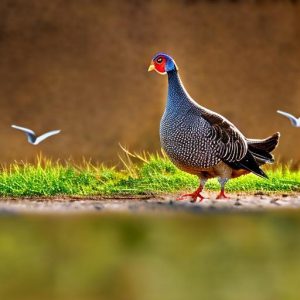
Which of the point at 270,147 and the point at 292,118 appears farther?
the point at 292,118

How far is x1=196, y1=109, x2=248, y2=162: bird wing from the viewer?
4.72m

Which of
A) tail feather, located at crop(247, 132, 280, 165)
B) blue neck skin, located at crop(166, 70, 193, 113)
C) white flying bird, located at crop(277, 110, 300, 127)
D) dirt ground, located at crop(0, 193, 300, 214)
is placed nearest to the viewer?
dirt ground, located at crop(0, 193, 300, 214)

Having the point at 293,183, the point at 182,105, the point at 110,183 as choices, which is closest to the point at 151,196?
the point at 110,183

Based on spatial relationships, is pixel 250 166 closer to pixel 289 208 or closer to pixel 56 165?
pixel 289 208

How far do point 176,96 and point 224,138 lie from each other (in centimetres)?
37

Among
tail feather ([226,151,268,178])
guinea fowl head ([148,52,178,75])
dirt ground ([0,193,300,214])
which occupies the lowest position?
dirt ground ([0,193,300,214])

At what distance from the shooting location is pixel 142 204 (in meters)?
4.79

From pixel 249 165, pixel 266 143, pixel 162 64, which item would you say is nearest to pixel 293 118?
pixel 266 143

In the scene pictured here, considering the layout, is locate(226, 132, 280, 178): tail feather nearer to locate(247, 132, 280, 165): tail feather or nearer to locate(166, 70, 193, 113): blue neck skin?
locate(247, 132, 280, 165): tail feather

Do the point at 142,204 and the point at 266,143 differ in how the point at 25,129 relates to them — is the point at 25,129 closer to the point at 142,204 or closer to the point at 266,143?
the point at 142,204

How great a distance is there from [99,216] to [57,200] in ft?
1.85

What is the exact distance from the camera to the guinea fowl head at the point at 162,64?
4824 mm

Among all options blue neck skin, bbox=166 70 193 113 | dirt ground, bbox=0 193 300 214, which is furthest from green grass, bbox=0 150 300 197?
blue neck skin, bbox=166 70 193 113

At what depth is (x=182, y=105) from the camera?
15.6 ft
